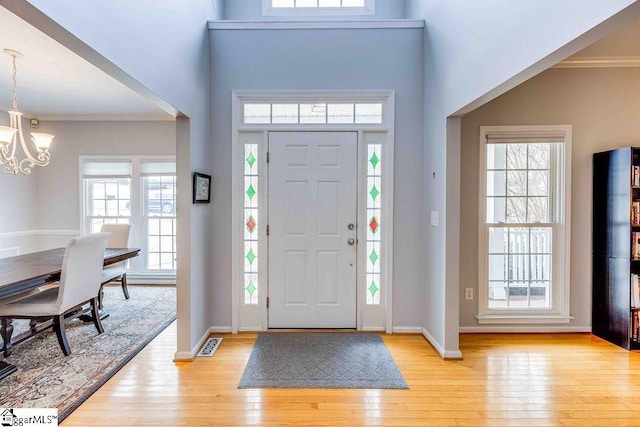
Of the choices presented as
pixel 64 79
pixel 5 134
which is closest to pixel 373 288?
pixel 5 134

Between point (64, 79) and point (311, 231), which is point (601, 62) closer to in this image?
point (311, 231)

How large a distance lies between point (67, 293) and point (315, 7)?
3.80 meters

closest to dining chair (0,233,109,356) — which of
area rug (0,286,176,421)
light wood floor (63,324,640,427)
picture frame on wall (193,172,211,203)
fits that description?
area rug (0,286,176,421)

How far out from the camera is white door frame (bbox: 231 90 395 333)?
322 centimetres

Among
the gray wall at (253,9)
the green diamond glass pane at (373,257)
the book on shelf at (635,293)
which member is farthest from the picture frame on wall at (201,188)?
the book on shelf at (635,293)

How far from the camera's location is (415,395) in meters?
2.22

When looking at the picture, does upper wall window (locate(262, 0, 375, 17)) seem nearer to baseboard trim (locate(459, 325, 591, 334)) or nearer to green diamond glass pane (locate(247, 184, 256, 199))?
green diamond glass pane (locate(247, 184, 256, 199))

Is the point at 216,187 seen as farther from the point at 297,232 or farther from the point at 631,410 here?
the point at 631,410

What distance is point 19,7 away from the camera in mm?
1226

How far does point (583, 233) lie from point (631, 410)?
1701 mm

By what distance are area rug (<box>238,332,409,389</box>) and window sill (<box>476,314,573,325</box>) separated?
3.76 feet

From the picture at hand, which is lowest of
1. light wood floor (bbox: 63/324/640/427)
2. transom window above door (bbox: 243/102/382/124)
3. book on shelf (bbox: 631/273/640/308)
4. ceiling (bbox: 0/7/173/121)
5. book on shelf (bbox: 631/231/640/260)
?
light wood floor (bbox: 63/324/640/427)

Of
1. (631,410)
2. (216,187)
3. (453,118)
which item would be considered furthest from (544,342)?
(216,187)

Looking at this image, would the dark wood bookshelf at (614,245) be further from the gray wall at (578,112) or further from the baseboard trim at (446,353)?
the baseboard trim at (446,353)
